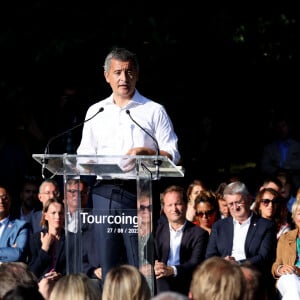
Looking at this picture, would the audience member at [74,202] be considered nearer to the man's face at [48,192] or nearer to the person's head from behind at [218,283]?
the person's head from behind at [218,283]

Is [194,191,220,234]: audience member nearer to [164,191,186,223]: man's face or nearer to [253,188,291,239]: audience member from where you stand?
[253,188,291,239]: audience member

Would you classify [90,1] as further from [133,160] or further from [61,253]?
[133,160]

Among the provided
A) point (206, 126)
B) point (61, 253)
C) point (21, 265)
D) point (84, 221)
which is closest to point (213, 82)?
point (206, 126)

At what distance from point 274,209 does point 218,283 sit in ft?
17.3

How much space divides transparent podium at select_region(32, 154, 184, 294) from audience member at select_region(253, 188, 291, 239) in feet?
11.3

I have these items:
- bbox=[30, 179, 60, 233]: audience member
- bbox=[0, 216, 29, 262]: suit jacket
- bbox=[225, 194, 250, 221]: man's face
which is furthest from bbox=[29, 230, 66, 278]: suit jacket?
bbox=[225, 194, 250, 221]: man's face

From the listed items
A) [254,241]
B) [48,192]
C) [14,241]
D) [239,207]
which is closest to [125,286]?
[254,241]

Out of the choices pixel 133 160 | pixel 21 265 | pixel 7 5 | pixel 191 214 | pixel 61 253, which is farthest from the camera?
pixel 7 5

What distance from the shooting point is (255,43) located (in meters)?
13.0

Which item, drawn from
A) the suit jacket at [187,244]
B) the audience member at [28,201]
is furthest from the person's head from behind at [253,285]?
the audience member at [28,201]

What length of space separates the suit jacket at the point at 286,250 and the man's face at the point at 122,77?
9.05ft

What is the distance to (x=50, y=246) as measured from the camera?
392 inches

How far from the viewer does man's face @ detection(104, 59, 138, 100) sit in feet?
25.7

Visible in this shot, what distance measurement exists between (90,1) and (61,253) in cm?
372
